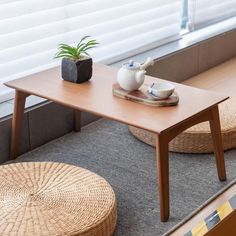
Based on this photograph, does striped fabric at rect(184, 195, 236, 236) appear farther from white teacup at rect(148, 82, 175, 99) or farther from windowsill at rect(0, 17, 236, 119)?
windowsill at rect(0, 17, 236, 119)

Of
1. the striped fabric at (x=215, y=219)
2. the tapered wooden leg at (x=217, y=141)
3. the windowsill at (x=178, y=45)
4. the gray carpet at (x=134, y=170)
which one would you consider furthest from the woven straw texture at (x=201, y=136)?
the striped fabric at (x=215, y=219)

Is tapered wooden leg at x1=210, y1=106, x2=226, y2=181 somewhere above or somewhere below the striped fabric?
below

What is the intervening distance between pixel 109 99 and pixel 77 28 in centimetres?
99

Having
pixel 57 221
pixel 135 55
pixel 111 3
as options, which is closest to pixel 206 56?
pixel 135 55

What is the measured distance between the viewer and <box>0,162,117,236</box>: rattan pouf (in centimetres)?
200

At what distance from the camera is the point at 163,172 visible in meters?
2.26

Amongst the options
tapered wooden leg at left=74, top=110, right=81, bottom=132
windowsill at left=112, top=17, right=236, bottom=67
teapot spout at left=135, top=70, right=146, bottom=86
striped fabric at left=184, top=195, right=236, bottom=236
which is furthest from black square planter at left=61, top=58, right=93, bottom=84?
striped fabric at left=184, top=195, right=236, bottom=236

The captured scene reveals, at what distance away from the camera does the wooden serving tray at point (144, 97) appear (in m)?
2.43

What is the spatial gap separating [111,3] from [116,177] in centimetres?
134

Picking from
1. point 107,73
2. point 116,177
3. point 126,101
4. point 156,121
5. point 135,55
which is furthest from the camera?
point 135,55

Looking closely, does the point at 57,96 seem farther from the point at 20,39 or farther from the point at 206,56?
the point at 206,56

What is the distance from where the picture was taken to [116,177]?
2697 mm

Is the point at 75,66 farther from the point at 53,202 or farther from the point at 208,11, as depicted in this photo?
the point at 208,11

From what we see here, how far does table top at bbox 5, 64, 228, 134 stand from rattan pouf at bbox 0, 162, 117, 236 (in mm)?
290
